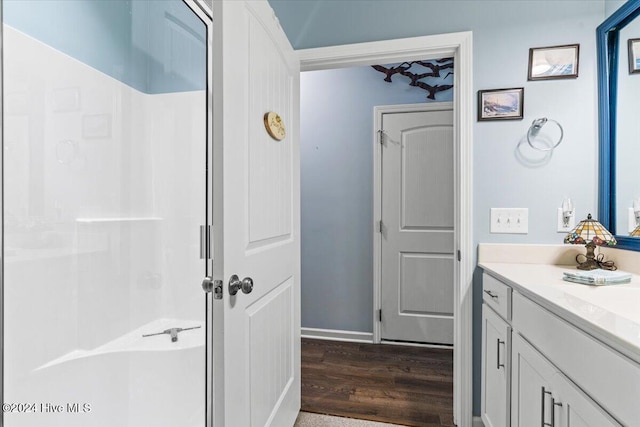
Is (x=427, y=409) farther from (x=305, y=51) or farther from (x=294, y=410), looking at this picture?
(x=305, y=51)

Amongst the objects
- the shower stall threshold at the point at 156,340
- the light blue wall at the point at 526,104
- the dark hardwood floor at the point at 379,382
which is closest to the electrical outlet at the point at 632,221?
the light blue wall at the point at 526,104

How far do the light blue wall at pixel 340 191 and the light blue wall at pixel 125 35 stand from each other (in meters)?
1.18

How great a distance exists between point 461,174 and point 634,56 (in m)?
0.82

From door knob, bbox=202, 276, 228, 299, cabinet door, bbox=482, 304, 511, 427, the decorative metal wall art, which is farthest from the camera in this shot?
the decorative metal wall art

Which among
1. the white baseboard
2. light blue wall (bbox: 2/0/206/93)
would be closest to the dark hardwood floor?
the white baseboard

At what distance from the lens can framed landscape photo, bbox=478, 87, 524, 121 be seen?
5.39ft

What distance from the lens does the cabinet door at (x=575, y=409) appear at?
74 cm

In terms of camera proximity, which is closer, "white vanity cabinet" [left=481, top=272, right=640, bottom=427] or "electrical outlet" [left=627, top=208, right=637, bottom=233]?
"white vanity cabinet" [left=481, top=272, right=640, bottom=427]

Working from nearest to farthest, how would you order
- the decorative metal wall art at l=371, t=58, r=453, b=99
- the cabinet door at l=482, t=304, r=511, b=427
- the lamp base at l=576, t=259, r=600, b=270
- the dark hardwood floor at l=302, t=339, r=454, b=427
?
the cabinet door at l=482, t=304, r=511, b=427
the lamp base at l=576, t=259, r=600, b=270
the dark hardwood floor at l=302, t=339, r=454, b=427
the decorative metal wall art at l=371, t=58, r=453, b=99

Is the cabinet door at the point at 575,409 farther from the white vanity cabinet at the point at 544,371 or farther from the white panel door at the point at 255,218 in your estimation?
the white panel door at the point at 255,218

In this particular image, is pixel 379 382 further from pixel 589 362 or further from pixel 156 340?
pixel 589 362

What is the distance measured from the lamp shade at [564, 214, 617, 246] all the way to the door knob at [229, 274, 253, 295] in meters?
1.36

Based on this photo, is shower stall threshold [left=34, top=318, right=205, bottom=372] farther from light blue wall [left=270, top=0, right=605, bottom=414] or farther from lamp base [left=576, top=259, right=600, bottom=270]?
lamp base [left=576, top=259, right=600, bottom=270]

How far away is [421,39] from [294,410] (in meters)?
2.02
